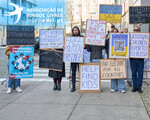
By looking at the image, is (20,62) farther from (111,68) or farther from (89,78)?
(111,68)

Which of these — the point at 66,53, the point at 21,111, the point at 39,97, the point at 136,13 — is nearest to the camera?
the point at 21,111

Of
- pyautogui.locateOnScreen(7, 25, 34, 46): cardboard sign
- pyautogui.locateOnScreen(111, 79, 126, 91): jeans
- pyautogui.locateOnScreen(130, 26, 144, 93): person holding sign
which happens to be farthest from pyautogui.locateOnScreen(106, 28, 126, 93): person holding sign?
pyautogui.locateOnScreen(7, 25, 34, 46): cardboard sign

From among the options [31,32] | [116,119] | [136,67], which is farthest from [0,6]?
[116,119]

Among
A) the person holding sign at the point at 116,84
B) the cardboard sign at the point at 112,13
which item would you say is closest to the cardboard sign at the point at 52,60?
the person holding sign at the point at 116,84

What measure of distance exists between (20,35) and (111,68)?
289 cm

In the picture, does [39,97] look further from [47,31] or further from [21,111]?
[47,31]

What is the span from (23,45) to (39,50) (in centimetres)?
50

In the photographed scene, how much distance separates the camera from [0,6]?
2964cm

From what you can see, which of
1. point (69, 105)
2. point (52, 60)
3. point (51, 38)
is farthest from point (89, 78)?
point (51, 38)

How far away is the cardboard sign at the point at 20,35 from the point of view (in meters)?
7.06

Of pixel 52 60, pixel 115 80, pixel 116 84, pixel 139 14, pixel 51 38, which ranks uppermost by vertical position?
pixel 139 14

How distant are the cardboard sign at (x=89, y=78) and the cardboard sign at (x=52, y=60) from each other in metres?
0.68

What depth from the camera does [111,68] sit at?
683 cm

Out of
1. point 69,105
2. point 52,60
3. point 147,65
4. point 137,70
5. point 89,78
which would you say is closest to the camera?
point 69,105
